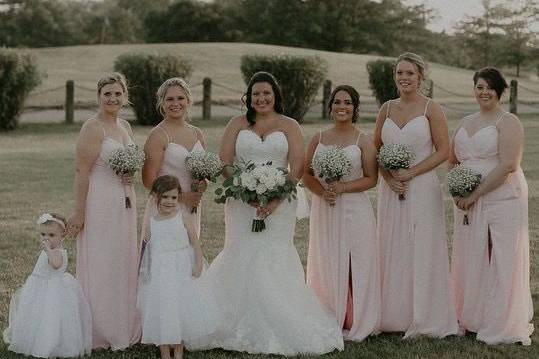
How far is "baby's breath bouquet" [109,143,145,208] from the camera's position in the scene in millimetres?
Answer: 6371

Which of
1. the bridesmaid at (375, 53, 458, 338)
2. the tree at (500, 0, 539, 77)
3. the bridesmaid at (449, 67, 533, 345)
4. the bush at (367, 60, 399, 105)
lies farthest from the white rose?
the tree at (500, 0, 539, 77)

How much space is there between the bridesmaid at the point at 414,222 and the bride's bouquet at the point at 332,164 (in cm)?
51

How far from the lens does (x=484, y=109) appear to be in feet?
22.8

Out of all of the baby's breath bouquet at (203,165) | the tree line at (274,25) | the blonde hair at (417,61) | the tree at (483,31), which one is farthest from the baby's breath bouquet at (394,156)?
the tree at (483,31)

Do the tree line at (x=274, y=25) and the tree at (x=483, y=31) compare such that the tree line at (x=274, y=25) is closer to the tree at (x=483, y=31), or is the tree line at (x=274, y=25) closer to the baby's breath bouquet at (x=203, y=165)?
the tree at (x=483, y=31)

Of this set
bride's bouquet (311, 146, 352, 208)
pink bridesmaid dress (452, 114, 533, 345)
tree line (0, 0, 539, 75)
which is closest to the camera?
bride's bouquet (311, 146, 352, 208)

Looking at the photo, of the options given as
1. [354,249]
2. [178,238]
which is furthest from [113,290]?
[354,249]

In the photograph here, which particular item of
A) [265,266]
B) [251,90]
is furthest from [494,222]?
[251,90]

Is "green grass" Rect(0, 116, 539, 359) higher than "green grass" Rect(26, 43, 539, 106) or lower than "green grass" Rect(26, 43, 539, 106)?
lower

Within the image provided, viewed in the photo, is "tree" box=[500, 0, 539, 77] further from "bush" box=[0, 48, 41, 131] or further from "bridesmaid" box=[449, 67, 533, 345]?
"bridesmaid" box=[449, 67, 533, 345]

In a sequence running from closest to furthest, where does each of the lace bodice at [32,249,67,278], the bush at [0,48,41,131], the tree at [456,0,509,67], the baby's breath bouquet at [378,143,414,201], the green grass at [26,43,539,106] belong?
the lace bodice at [32,249,67,278] < the baby's breath bouquet at [378,143,414,201] < the bush at [0,48,41,131] < the green grass at [26,43,539,106] < the tree at [456,0,509,67]

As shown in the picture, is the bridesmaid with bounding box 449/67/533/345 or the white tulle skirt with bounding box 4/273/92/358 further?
the bridesmaid with bounding box 449/67/533/345

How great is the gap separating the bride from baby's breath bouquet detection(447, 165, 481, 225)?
128cm

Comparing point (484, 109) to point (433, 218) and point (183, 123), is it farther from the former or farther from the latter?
point (183, 123)
